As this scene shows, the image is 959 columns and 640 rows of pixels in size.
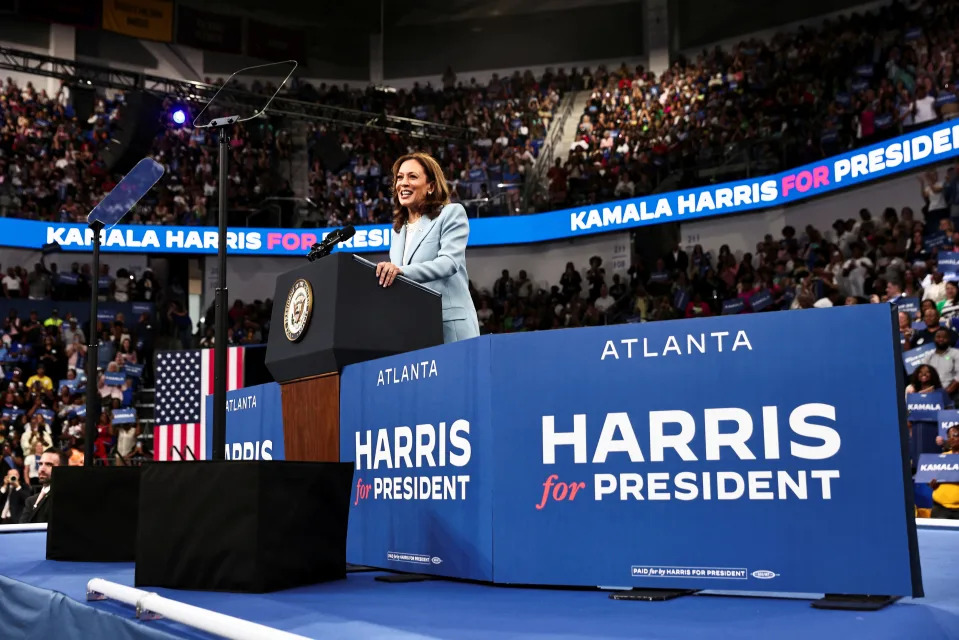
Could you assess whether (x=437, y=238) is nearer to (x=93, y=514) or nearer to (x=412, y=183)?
(x=412, y=183)

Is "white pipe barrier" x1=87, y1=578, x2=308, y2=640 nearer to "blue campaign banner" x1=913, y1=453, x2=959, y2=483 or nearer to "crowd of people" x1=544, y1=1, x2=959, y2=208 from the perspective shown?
"blue campaign banner" x1=913, y1=453, x2=959, y2=483

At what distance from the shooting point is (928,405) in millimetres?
7727

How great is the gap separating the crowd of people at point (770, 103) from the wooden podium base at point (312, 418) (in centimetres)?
1091

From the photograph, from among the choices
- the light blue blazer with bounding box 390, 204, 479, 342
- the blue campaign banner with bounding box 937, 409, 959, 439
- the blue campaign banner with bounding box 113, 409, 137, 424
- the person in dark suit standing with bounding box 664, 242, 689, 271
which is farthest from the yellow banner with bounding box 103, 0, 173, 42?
the light blue blazer with bounding box 390, 204, 479, 342

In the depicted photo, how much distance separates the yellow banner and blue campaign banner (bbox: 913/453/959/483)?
18612 mm

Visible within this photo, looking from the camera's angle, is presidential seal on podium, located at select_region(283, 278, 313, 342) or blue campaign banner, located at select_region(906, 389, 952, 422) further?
blue campaign banner, located at select_region(906, 389, 952, 422)

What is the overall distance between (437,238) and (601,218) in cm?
1305

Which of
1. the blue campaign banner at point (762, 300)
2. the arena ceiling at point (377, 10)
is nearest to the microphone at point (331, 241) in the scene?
the blue campaign banner at point (762, 300)

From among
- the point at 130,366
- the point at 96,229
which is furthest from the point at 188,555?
the point at 130,366

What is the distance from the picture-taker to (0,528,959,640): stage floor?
64.4 inches

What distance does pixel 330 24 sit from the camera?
22.3 metres

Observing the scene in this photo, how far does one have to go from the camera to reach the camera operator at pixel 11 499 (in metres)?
9.12

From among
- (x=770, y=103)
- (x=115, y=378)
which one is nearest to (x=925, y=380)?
(x=770, y=103)

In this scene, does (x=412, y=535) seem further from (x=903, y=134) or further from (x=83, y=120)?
(x=83, y=120)
